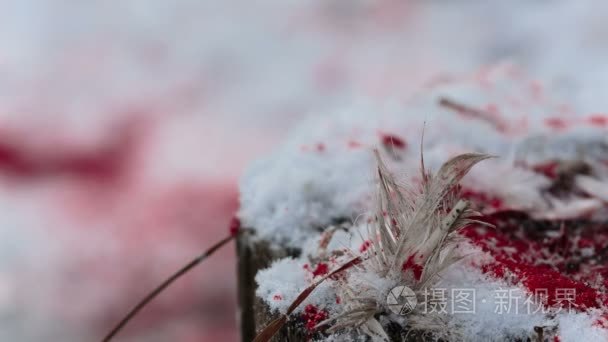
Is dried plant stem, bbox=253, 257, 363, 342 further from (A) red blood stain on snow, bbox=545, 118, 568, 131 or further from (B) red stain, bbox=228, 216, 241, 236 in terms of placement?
(A) red blood stain on snow, bbox=545, 118, 568, 131

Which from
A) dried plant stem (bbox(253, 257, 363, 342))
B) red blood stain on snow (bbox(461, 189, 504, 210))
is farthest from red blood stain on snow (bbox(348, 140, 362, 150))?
dried plant stem (bbox(253, 257, 363, 342))

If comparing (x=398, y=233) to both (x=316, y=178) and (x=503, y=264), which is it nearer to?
(x=503, y=264)

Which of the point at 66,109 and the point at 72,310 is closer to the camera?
the point at 72,310

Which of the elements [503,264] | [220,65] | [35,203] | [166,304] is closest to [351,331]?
[503,264]

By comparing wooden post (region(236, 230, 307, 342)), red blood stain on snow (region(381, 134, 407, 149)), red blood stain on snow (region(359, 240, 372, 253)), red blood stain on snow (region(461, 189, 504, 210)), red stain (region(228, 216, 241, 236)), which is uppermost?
red blood stain on snow (region(381, 134, 407, 149))

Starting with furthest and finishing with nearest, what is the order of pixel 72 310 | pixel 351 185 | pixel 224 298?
pixel 224 298 → pixel 72 310 → pixel 351 185

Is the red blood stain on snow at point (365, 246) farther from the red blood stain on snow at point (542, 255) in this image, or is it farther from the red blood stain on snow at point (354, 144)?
the red blood stain on snow at point (354, 144)

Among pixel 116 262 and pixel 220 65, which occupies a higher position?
pixel 220 65
